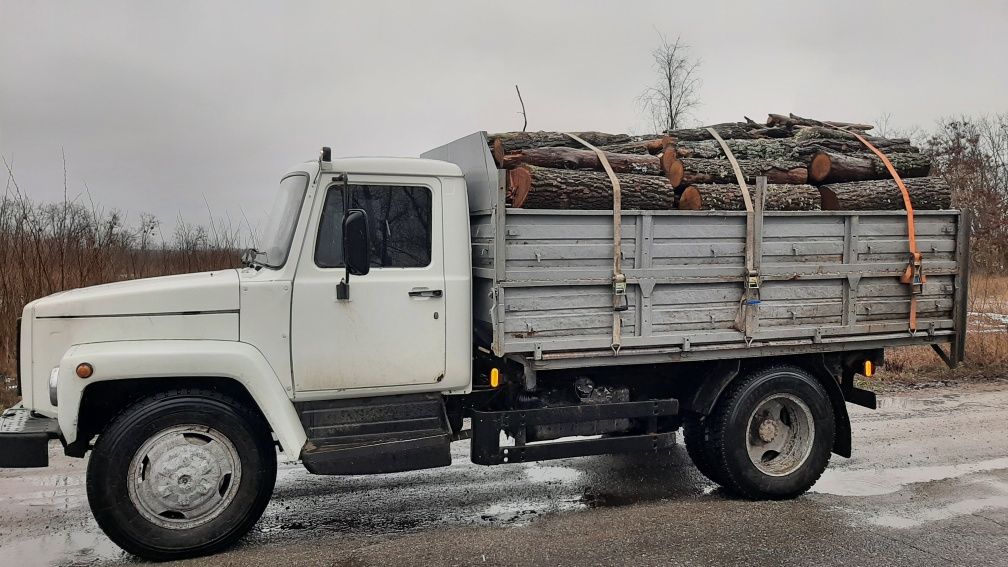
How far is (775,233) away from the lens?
5.41 m

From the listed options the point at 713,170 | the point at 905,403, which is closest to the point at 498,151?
the point at 713,170

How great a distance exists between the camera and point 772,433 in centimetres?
564

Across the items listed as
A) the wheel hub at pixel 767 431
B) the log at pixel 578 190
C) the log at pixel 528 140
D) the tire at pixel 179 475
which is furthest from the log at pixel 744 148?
the tire at pixel 179 475

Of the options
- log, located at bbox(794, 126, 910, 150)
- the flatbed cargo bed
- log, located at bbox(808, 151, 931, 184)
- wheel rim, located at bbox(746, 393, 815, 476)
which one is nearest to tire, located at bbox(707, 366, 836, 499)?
wheel rim, located at bbox(746, 393, 815, 476)

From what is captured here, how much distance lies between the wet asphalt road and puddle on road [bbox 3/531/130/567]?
1 cm

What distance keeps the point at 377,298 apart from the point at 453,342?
0.59 metres

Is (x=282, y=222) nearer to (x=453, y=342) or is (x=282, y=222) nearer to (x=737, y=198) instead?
(x=453, y=342)

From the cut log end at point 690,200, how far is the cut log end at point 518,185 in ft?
4.05

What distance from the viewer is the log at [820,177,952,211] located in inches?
224

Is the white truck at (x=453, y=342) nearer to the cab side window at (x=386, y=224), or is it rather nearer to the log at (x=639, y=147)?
the cab side window at (x=386, y=224)

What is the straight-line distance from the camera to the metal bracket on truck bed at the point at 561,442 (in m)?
5.00

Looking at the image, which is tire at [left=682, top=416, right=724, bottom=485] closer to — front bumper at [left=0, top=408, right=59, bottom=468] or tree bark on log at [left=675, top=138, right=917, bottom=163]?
tree bark on log at [left=675, top=138, right=917, bottom=163]

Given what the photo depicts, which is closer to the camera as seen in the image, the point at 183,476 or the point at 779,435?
the point at 183,476

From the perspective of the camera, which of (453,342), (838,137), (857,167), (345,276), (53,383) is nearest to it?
(53,383)
